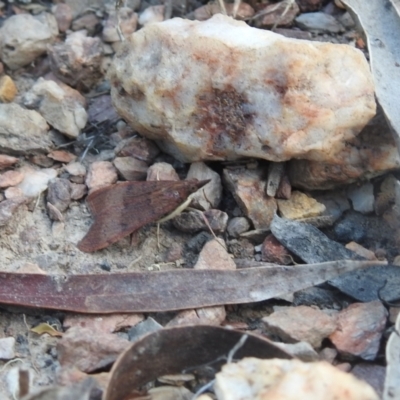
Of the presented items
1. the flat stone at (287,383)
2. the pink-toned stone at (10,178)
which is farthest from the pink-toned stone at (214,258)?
the pink-toned stone at (10,178)

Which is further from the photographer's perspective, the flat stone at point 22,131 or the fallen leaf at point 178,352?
the flat stone at point 22,131

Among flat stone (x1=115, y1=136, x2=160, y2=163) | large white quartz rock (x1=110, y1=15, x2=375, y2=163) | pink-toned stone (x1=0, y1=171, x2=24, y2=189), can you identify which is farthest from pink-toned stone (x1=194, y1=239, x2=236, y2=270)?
pink-toned stone (x1=0, y1=171, x2=24, y2=189)

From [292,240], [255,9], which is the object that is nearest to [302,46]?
[292,240]

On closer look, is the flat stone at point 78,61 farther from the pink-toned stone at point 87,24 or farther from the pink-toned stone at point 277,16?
the pink-toned stone at point 277,16

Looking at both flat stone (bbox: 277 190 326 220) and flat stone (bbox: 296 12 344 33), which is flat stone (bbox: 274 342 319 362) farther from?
flat stone (bbox: 296 12 344 33)

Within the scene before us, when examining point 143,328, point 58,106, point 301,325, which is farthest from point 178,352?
point 58,106

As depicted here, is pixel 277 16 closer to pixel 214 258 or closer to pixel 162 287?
pixel 214 258
